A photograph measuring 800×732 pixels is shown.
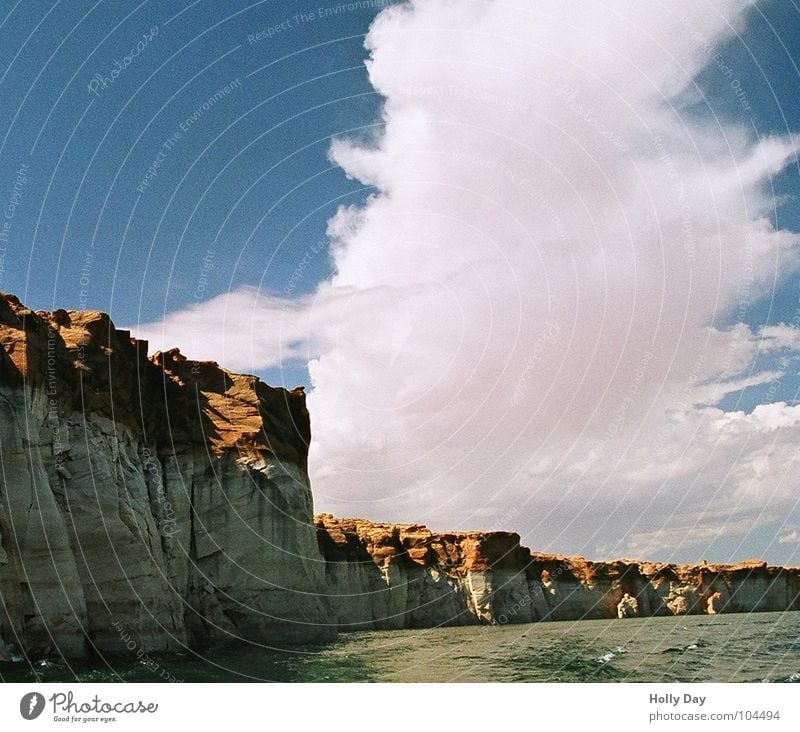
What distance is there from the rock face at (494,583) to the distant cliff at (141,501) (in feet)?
18.3

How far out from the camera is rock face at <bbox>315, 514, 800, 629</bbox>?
8362cm

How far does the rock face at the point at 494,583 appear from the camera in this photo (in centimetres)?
8362

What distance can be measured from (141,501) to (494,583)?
217 feet

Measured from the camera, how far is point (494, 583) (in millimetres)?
97312

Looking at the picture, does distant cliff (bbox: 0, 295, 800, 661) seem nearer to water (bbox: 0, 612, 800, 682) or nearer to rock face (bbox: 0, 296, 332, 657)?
rock face (bbox: 0, 296, 332, 657)

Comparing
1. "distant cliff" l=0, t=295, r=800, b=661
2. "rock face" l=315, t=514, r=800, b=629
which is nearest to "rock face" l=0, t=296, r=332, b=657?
"distant cliff" l=0, t=295, r=800, b=661

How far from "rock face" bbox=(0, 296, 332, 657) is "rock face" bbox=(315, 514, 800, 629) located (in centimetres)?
3161

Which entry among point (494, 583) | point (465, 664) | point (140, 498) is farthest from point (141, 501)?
point (494, 583)

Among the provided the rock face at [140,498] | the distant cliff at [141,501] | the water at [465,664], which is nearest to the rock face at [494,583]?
the distant cliff at [141,501]

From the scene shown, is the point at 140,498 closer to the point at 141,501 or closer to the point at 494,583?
the point at 141,501
